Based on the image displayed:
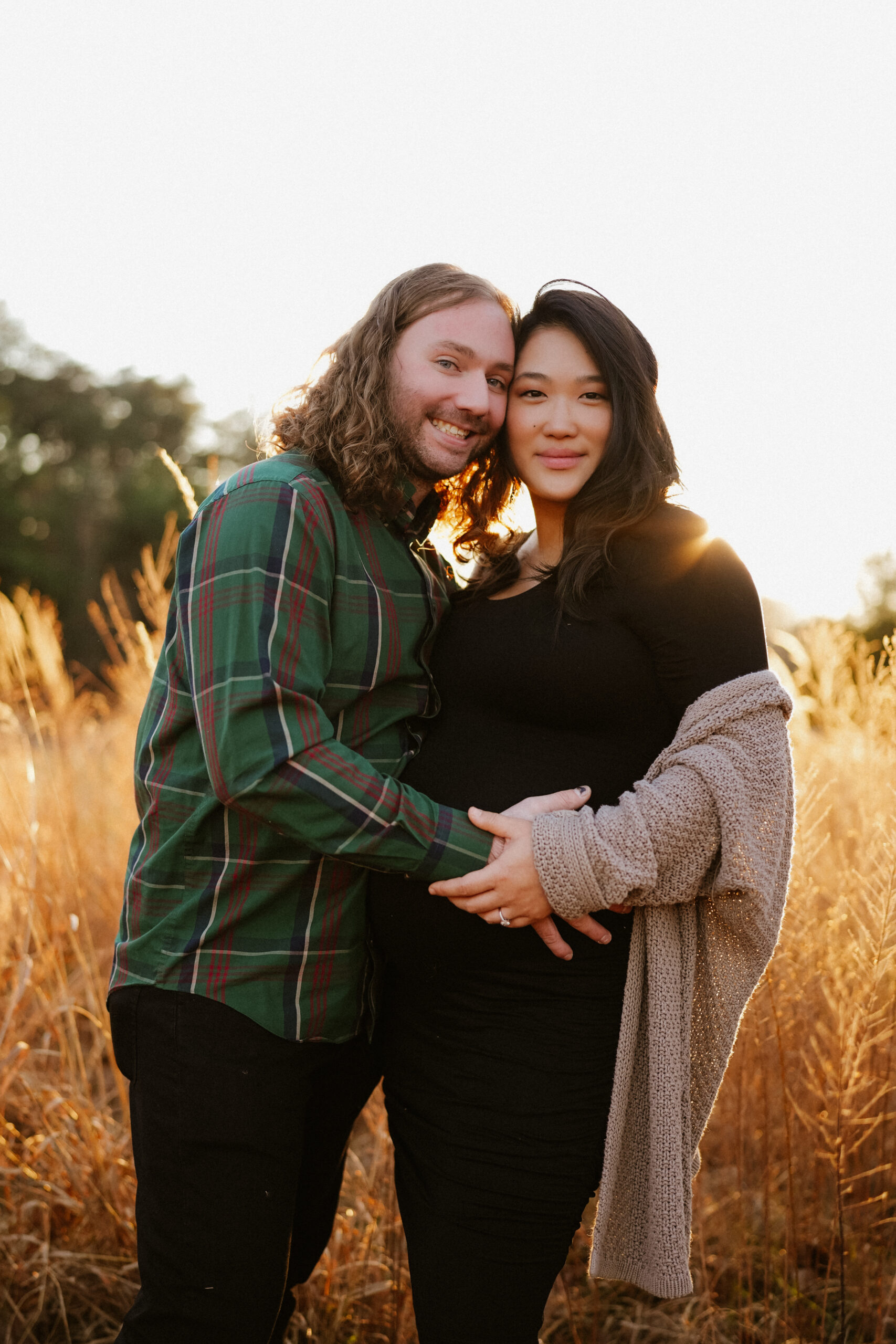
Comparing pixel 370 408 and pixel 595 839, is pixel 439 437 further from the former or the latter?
pixel 595 839

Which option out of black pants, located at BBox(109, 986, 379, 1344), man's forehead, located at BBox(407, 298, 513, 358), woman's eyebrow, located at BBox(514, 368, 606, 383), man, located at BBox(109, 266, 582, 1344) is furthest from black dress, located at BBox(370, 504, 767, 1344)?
man's forehead, located at BBox(407, 298, 513, 358)

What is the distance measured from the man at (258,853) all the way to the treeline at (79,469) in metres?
22.3

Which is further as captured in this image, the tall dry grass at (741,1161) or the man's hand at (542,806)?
the tall dry grass at (741,1161)

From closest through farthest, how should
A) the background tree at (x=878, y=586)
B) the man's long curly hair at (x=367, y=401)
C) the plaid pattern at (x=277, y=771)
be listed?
the plaid pattern at (x=277, y=771) < the man's long curly hair at (x=367, y=401) < the background tree at (x=878, y=586)

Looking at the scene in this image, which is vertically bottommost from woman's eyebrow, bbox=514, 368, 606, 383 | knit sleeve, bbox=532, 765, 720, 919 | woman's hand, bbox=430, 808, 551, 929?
woman's hand, bbox=430, 808, 551, 929

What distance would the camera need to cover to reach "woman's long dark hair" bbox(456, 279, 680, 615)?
6.39ft

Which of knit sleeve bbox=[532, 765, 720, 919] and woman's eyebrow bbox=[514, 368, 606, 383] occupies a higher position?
woman's eyebrow bbox=[514, 368, 606, 383]

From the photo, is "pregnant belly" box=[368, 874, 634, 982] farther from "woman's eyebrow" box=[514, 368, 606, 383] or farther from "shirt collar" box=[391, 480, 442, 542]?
"woman's eyebrow" box=[514, 368, 606, 383]

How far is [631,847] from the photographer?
1.69m

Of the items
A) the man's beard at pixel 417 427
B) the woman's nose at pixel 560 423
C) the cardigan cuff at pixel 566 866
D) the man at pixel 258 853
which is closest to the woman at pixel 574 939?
the cardigan cuff at pixel 566 866

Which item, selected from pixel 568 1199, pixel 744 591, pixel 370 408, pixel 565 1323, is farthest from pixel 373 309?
pixel 565 1323

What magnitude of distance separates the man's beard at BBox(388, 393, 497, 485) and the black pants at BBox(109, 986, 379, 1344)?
1.17 metres

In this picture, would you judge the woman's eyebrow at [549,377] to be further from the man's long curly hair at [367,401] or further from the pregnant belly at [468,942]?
the pregnant belly at [468,942]

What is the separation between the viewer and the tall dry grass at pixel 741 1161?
2.23 meters
